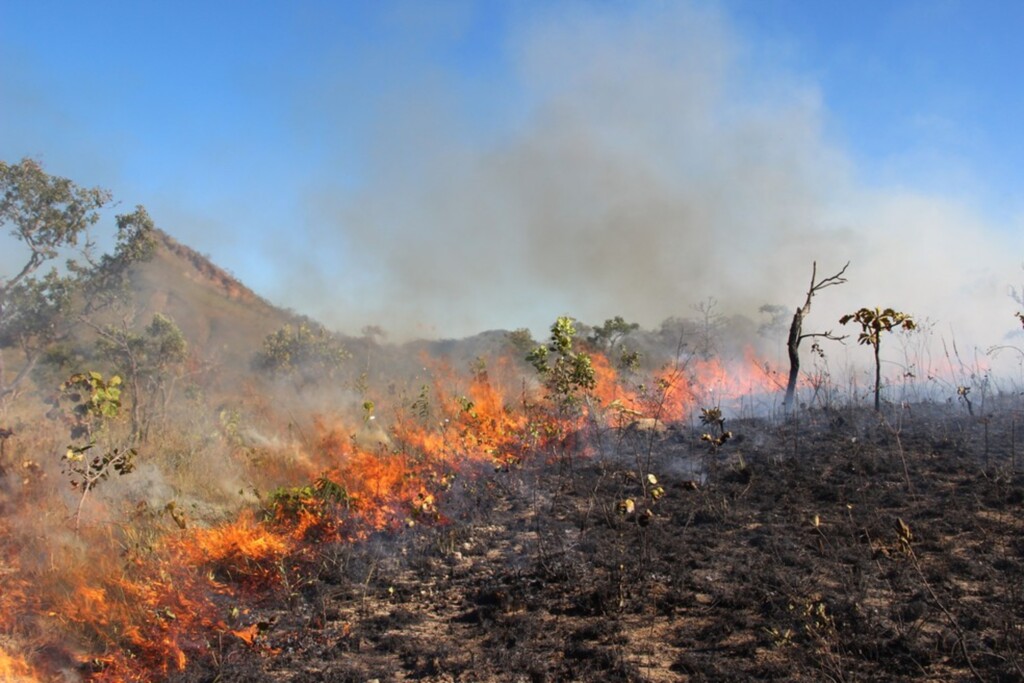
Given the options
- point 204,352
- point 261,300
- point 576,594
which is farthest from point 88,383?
point 261,300

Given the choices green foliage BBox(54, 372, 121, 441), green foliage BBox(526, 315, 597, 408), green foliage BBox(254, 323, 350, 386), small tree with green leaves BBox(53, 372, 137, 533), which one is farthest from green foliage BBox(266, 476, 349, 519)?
green foliage BBox(254, 323, 350, 386)

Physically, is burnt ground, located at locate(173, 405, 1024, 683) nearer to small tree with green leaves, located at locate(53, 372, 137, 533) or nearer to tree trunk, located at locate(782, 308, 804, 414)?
small tree with green leaves, located at locate(53, 372, 137, 533)

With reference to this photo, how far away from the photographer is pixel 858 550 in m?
7.18

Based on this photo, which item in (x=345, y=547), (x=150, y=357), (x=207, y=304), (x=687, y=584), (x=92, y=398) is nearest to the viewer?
(x=687, y=584)

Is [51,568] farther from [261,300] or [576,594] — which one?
[261,300]

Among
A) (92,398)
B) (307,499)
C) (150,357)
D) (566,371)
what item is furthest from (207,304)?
(307,499)

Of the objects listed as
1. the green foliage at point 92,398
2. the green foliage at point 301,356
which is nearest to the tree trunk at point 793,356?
the green foliage at point 92,398

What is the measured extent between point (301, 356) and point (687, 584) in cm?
2271

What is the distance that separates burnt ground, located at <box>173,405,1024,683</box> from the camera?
5375mm

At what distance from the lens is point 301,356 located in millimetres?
26656

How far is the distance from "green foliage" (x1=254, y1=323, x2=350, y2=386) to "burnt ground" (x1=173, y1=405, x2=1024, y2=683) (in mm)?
17331

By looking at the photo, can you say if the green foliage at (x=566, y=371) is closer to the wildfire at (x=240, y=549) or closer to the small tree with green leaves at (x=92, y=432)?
the wildfire at (x=240, y=549)

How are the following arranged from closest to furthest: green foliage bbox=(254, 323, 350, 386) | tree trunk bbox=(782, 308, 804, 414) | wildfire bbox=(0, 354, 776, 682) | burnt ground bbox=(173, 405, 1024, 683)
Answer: burnt ground bbox=(173, 405, 1024, 683)
wildfire bbox=(0, 354, 776, 682)
tree trunk bbox=(782, 308, 804, 414)
green foliage bbox=(254, 323, 350, 386)

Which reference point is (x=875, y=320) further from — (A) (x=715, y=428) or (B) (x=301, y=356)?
(B) (x=301, y=356)
